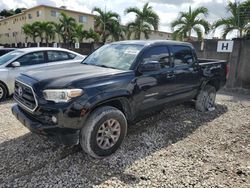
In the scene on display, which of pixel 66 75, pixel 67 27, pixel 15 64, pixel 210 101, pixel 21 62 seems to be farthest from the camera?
pixel 67 27

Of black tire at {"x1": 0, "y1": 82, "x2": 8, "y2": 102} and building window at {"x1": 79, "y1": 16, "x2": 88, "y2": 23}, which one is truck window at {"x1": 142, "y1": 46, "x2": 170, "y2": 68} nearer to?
black tire at {"x1": 0, "y1": 82, "x2": 8, "y2": 102}

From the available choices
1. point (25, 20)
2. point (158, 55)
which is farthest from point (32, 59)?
point (25, 20)

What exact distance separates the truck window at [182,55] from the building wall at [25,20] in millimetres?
33216

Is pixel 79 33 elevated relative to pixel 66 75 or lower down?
elevated

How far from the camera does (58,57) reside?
8.03 meters

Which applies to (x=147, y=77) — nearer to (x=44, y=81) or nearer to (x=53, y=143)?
(x=44, y=81)

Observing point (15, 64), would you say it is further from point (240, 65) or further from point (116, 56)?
point (240, 65)

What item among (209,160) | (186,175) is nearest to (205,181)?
(186,175)

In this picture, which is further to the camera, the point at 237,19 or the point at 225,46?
the point at 237,19

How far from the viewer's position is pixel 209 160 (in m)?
3.82

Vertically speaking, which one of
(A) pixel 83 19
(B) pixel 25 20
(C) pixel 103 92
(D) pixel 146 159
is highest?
(A) pixel 83 19

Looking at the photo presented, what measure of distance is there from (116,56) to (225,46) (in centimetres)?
661

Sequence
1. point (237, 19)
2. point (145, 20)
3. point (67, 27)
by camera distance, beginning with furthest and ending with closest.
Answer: point (67, 27)
point (145, 20)
point (237, 19)

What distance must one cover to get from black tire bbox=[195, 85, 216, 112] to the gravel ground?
82 centimetres
